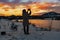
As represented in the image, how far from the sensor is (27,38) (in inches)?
466

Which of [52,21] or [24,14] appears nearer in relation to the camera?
[24,14]

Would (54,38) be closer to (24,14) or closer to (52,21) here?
(24,14)

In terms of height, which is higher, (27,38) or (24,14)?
(24,14)

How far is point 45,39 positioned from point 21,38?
4.29 ft

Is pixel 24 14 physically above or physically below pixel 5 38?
above

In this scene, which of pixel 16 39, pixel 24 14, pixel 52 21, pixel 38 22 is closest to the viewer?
pixel 16 39

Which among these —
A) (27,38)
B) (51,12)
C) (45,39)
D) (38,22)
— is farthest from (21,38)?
(38,22)

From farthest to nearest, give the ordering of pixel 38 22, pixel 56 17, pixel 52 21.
A: pixel 38 22 < pixel 52 21 < pixel 56 17

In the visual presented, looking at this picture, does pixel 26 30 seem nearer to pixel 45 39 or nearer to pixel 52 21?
pixel 45 39

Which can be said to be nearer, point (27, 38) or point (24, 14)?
point (27, 38)

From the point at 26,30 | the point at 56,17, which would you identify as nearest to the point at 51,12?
the point at 56,17

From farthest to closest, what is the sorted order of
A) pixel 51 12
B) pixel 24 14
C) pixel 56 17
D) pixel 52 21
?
1. pixel 52 21
2. pixel 56 17
3. pixel 51 12
4. pixel 24 14

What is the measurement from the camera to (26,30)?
13.3m

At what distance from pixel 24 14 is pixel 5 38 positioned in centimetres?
199
